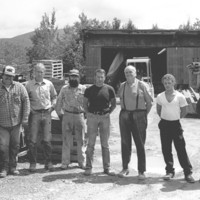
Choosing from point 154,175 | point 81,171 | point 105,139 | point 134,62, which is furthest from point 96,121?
point 134,62

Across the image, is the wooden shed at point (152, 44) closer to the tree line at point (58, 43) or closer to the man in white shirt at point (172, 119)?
the tree line at point (58, 43)

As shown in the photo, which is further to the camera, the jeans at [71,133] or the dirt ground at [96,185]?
the jeans at [71,133]

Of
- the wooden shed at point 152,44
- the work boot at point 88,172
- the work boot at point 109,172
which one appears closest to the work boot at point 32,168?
the work boot at point 88,172

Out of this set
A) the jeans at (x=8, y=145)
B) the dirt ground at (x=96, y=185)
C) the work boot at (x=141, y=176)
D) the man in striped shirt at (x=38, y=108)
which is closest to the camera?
the dirt ground at (x=96, y=185)

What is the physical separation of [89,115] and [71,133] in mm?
682

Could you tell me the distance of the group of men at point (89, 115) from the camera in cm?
621

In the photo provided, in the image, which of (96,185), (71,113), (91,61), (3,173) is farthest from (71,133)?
(91,61)

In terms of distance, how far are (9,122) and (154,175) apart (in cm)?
291

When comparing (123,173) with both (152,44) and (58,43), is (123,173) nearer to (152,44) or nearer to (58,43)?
(152,44)

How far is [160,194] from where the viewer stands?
18.3ft

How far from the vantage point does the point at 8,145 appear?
652 cm

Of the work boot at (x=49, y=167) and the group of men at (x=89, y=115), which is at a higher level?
the group of men at (x=89, y=115)

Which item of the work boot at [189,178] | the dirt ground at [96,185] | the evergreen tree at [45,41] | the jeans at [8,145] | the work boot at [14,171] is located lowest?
the dirt ground at [96,185]

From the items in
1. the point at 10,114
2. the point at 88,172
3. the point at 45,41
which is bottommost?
the point at 88,172
